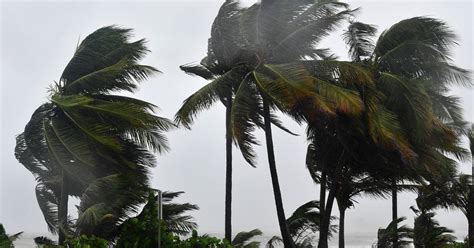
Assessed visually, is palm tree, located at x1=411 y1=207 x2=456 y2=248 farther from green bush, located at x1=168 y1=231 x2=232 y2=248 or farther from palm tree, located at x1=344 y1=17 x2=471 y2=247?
green bush, located at x1=168 y1=231 x2=232 y2=248

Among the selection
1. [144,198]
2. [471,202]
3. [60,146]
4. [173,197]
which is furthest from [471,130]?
[60,146]

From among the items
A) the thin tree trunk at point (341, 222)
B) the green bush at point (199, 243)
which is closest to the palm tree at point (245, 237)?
the thin tree trunk at point (341, 222)

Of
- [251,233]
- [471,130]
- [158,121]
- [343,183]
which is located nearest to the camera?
[158,121]

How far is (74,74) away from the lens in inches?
790

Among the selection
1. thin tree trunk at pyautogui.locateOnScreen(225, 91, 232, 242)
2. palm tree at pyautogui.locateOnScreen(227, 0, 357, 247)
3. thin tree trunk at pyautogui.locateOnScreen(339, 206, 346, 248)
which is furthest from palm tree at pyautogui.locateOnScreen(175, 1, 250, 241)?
thin tree trunk at pyautogui.locateOnScreen(339, 206, 346, 248)

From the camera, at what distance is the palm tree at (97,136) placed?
686 inches

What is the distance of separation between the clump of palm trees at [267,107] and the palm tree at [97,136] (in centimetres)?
4

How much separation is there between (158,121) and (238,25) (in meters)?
3.87

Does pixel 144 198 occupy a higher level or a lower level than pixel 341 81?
lower

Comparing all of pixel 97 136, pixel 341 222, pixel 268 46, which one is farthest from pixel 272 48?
pixel 341 222

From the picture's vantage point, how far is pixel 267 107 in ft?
64.9

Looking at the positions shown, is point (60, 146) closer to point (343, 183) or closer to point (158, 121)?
point (158, 121)

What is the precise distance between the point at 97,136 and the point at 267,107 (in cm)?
518

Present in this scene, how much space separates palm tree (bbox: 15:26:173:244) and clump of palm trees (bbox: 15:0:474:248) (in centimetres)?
4
